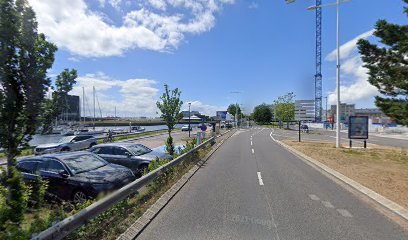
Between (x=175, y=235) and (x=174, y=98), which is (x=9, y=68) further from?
(x=174, y=98)

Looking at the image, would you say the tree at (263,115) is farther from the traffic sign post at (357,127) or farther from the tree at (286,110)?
the traffic sign post at (357,127)

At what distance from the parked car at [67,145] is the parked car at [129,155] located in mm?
9923

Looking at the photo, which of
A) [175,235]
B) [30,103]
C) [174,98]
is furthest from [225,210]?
[174,98]

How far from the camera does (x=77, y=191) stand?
7.33 metres

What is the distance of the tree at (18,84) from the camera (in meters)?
4.30

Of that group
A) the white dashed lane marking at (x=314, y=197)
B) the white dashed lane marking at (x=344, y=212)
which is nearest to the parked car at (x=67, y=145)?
the white dashed lane marking at (x=314, y=197)

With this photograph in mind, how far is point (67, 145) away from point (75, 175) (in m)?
15.5

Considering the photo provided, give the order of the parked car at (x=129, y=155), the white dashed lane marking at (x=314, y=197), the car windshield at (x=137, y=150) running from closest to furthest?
the white dashed lane marking at (x=314, y=197)
the parked car at (x=129, y=155)
the car windshield at (x=137, y=150)

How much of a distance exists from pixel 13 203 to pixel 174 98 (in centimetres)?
1528

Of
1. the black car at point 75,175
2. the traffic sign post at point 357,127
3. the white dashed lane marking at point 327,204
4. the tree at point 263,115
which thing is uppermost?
the tree at point 263,115

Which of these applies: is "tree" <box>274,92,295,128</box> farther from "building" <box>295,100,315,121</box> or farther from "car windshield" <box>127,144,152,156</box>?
"car windshield" <box>127,144,152,156</box>

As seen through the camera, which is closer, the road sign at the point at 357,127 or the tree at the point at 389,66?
the tree at the point at 389,66

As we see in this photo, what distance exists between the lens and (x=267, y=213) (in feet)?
19.9

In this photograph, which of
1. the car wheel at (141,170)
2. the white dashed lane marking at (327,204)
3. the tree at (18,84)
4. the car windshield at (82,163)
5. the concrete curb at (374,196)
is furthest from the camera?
the car wheel at (141,170)
